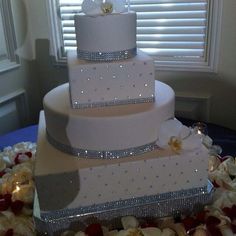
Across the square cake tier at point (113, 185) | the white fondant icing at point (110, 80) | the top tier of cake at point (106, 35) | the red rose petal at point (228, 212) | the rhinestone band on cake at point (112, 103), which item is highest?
the top tier of cake at point (106, 35)

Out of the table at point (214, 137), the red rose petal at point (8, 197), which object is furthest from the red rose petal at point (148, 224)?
the table at point (214, 137)

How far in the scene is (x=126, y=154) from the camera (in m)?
0.98

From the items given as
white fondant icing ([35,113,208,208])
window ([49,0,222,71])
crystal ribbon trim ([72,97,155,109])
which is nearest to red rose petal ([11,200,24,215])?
white fondant icing ([35,113,208,208])

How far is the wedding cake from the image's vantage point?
95 cm

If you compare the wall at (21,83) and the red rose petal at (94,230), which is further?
the wall at (21,83)

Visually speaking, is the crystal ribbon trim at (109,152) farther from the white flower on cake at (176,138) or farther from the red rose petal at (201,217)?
the red rose petal at (201,217)

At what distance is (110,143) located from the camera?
37.8 inches

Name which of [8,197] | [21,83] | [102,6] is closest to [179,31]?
[102,6]

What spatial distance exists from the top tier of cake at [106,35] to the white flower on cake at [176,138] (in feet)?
0.85

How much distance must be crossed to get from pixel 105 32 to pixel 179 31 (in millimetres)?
1095

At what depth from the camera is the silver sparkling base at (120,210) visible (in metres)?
0.98

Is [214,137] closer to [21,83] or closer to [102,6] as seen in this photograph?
[102,6]

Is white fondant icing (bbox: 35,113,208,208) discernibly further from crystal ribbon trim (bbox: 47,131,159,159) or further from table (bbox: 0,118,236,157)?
table (bbox: 0,118,236,157)

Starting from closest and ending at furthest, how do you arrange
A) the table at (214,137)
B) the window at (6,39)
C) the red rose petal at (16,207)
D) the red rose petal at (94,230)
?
the red rose petal at (94,230), the red rose petal at (16,207), the table at (214,137), the window at (6,39)
